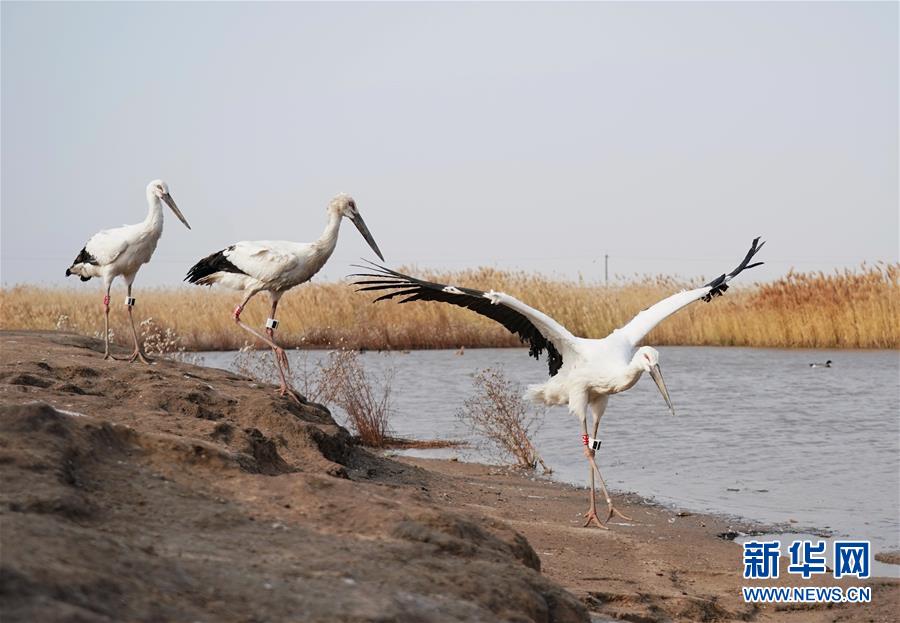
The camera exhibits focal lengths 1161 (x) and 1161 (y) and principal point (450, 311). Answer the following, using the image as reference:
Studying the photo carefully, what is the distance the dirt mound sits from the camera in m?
3.17

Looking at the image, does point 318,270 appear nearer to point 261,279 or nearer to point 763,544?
point 261,279

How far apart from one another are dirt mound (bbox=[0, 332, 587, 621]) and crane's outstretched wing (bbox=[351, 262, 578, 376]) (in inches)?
113

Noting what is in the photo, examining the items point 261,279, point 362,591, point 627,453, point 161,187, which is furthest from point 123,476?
point 627,453

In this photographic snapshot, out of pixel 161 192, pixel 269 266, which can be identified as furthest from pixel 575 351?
pixel 161 192

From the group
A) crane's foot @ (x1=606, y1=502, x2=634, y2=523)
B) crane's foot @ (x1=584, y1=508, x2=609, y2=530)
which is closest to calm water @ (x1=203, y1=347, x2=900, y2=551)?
crane's foot @ (x1=606, y1=502, x2=634, y2=523)

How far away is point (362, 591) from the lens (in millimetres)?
3512

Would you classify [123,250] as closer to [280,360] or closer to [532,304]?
[280,360]

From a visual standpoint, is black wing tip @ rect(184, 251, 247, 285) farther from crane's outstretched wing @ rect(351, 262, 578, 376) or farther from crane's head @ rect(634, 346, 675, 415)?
crane's head @ rect(634, 346, 675, 415)

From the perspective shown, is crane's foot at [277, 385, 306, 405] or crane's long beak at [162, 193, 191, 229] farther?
crane's long beak at [162, 193, 191, 229]

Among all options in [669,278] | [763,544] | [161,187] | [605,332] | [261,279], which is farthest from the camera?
[669,278]

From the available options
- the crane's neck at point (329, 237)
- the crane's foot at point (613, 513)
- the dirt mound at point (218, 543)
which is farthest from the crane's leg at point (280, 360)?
the dirt mound at point (218, 543)

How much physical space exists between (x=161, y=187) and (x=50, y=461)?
22.4 feet

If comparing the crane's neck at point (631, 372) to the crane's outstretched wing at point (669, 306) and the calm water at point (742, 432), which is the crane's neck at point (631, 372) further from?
the calm water at point (742, 432)

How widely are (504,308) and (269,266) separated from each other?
2.27 m
